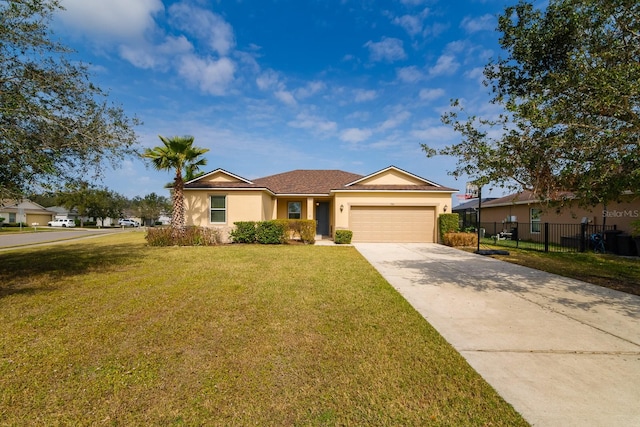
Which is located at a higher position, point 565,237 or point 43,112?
point 43,112

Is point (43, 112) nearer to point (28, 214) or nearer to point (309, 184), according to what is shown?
point (309, 184)

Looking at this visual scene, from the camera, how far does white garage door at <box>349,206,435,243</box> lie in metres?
16.7

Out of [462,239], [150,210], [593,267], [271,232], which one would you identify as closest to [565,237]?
[462,239]

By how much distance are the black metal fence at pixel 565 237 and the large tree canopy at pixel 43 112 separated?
16.8 meters

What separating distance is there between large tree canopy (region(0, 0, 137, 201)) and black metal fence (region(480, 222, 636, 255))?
55.0 feet

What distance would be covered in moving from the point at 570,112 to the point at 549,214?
15210mm

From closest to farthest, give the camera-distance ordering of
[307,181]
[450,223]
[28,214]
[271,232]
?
1. [271,232]
2. [450,223]
3. [307,181]
4. [28,214]

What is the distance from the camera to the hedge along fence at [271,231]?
14984 mm

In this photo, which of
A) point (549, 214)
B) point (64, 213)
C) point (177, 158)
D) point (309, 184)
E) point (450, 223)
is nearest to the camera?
point (177, 158)

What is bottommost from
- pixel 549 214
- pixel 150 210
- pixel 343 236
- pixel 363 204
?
pixel 343 236

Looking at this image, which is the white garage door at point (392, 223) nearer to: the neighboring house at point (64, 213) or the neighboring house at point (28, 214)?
the neighboring house at point (28, 214)

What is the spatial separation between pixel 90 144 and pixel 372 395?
8.27 m

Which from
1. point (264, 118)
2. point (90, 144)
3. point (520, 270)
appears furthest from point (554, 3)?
point (264, 118)

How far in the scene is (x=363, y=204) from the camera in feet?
54.8
